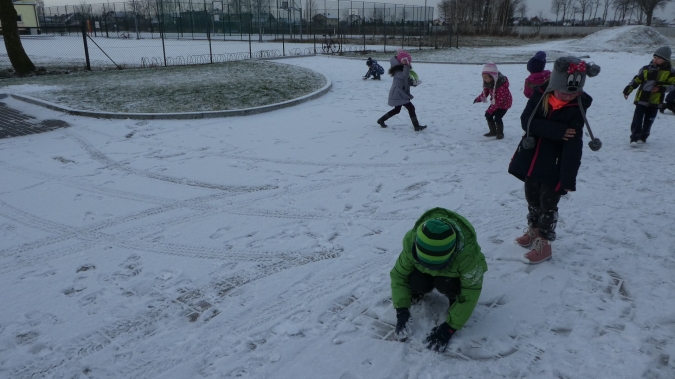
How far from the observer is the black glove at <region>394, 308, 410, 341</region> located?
3.02m

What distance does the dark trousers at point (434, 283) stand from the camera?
3.05 m

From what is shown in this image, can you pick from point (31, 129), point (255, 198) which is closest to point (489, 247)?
point (255, 198)

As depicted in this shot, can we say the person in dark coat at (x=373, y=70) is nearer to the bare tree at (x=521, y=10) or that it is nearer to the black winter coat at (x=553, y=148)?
the black winter coat at (x=553, y=148)

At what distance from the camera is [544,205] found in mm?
3842

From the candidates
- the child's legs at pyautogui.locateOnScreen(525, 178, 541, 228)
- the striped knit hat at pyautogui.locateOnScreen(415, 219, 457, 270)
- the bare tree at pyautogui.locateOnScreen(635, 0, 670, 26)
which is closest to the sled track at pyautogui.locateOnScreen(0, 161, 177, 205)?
the striped knit hat at pyautogui.locateOnScreen(415, 219, 457, 270)

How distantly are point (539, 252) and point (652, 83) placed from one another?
4975mm

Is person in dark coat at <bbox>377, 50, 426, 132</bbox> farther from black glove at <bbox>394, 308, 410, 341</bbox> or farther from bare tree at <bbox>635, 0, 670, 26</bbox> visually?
bare tree at <bbox>635, 0, 670, 26</bbox>

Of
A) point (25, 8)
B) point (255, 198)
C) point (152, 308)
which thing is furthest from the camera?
point (25, 8)

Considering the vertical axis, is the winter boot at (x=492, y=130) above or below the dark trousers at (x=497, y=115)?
below

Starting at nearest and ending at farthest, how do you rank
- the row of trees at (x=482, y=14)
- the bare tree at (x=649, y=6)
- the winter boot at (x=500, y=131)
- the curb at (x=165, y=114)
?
the winter boot at (x=500, y=131) → the curb at (x=165, y=114) → the row of trees at (x=482, y=14) → the bare tree at (x=649, y=6)

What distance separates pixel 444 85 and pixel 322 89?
12.4 ft

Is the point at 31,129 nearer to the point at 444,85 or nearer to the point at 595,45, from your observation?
the point at 444,85

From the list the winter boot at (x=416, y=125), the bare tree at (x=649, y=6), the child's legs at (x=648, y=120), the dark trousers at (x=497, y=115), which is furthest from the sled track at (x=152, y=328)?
the bare tree at (x=649, y=6)

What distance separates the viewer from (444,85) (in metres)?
13.9
